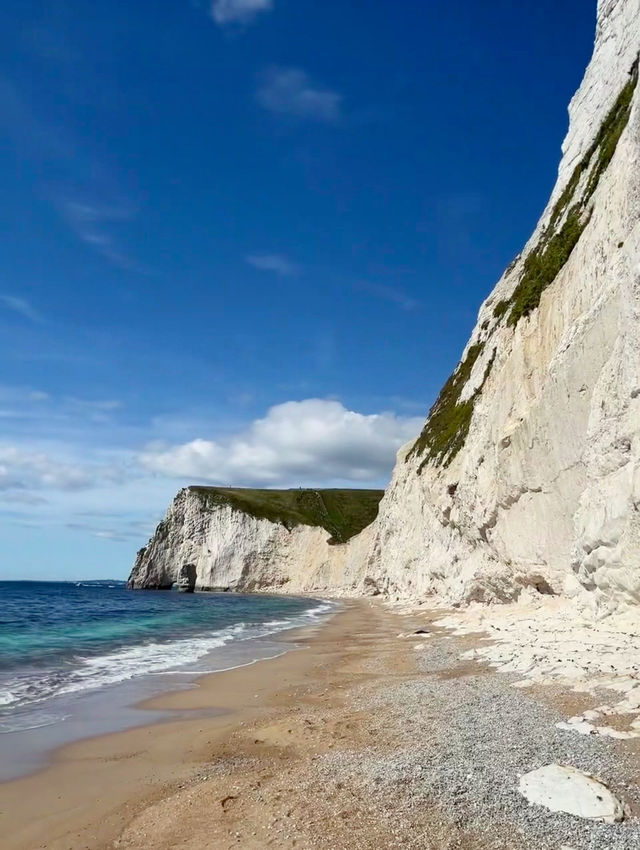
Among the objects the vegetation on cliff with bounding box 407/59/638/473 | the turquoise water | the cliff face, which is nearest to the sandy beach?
the turquoise water

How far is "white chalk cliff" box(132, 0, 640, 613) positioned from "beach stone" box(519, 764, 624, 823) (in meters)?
8.50

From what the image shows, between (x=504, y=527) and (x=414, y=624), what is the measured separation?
18.2 feet

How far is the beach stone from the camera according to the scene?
15.5 ft

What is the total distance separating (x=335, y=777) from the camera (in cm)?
618

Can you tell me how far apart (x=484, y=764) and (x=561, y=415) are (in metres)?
15.1

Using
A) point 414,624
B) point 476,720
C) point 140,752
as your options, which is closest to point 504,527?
point 414,624

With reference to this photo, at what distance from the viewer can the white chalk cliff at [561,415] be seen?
14344mm

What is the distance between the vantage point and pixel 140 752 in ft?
26.7

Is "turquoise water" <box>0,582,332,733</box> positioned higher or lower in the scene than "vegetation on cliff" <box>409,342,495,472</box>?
lower

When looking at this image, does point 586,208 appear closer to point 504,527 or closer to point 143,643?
point 504,527

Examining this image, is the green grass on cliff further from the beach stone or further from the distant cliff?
the beach stone

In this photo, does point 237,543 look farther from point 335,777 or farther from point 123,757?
point 335,777

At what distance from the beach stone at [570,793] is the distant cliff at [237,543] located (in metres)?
82.7

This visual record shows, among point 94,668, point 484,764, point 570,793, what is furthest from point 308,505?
point 570,793
